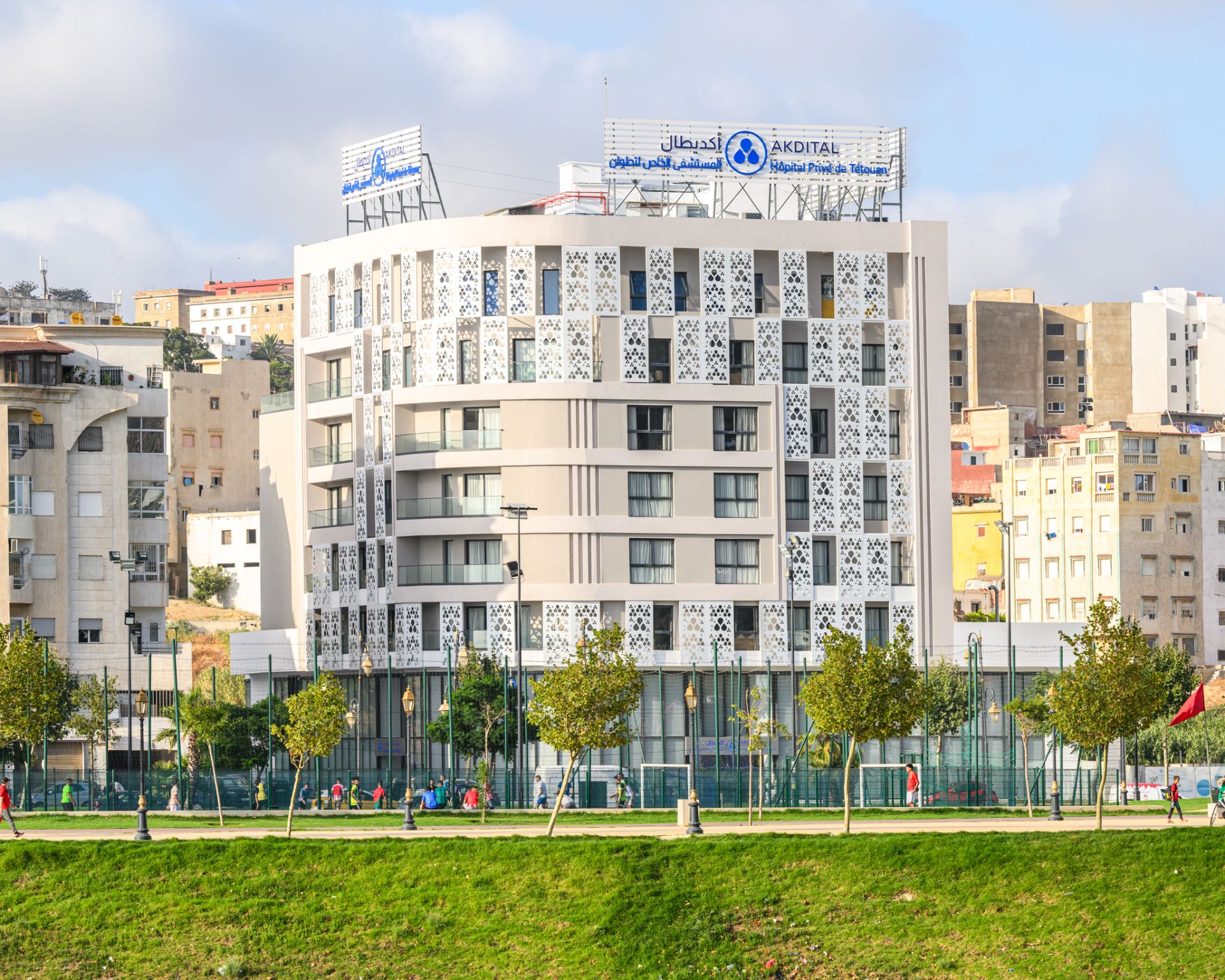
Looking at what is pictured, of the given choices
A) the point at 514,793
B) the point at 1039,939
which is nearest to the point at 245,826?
the point at 514,793

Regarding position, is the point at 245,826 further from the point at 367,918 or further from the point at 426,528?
the point at 426,528

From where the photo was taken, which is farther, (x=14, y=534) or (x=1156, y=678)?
(x=14, y=534)

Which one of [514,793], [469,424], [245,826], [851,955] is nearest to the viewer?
[851,955]

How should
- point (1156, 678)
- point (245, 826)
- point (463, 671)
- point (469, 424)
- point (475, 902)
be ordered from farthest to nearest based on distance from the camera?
point (469, 424), point (463, 671), point (245, 826), point (1156, 678), point (475, 902)

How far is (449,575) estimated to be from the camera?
97.8m

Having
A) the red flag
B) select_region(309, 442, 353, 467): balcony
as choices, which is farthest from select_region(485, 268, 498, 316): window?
the red flag

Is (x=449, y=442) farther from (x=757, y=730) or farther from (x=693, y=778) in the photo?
(x=693, y=778)

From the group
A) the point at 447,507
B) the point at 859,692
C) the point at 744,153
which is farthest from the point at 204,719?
the point at 744,153

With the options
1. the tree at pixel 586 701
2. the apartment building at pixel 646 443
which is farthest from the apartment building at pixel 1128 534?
the tree at pixel 586 701

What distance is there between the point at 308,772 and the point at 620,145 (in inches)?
1262

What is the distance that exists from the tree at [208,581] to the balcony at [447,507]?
55.4 meters

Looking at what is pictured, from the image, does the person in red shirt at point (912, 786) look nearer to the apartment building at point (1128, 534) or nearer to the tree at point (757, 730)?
the tree at point (757, 730)

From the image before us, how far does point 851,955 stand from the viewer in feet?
132

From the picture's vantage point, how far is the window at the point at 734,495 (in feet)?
321
